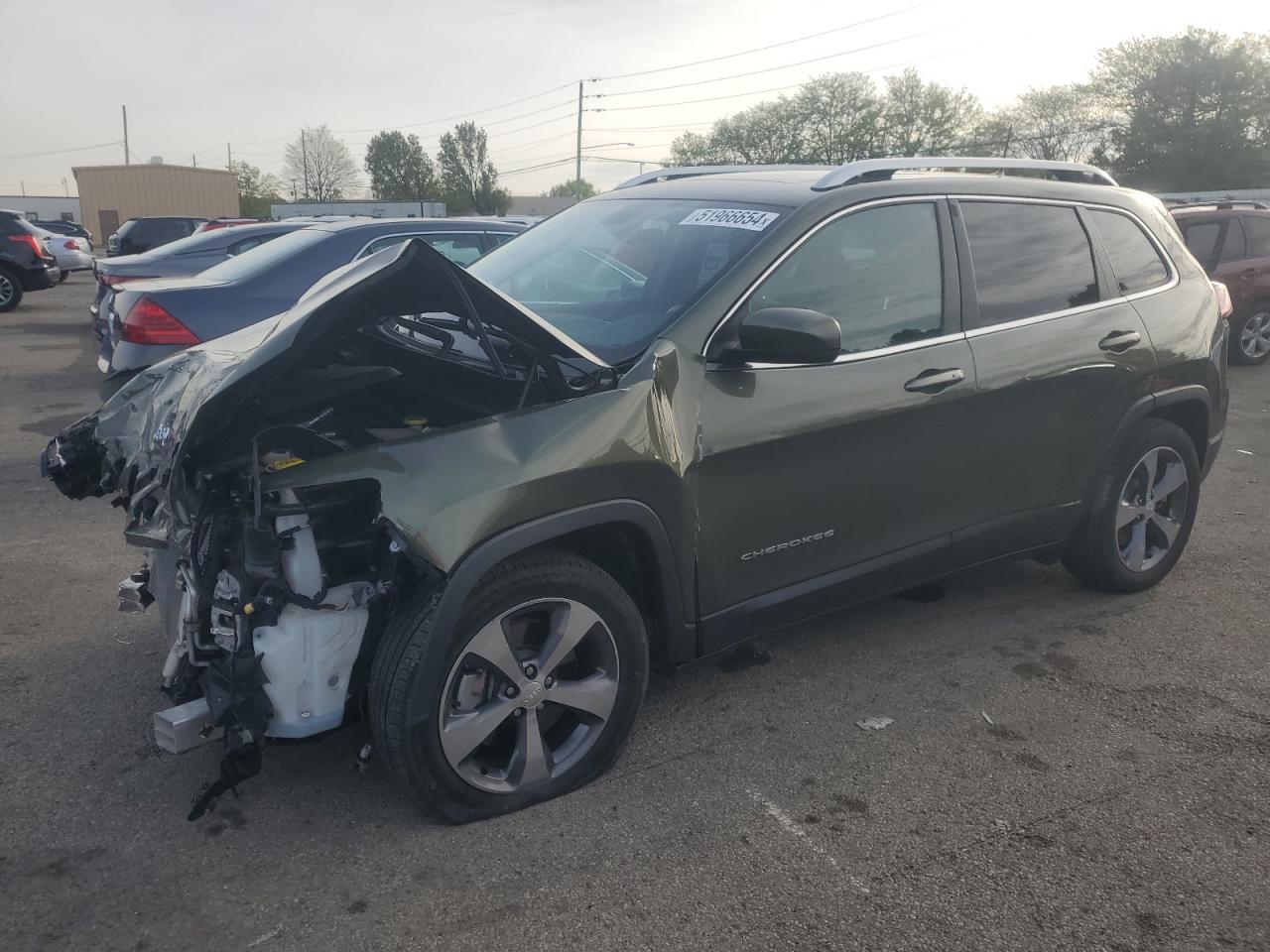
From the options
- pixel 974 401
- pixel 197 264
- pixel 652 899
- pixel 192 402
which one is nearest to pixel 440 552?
pixel 192 402

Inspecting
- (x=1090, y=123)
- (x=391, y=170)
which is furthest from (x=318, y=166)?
(x=1090, y=123)

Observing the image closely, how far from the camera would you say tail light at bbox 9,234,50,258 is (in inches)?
699

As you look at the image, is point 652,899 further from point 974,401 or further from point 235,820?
point 974,401

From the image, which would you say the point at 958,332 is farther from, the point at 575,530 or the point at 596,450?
the point at 575,530

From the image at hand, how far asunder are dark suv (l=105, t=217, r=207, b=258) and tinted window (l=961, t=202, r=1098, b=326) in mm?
22456

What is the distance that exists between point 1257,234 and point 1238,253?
0.42 meters

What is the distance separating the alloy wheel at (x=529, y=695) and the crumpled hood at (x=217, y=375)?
2.56ft

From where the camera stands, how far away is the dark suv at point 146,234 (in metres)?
23.2

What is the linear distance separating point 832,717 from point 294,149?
10107 centimetres

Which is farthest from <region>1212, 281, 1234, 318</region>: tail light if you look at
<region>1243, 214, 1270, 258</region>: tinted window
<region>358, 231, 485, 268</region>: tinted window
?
<region>1243, 214, 1270, 258</region>: tinted window

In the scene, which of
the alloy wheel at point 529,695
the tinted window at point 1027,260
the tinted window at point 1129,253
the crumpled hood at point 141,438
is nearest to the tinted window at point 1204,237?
the tinted window at point 1129,253

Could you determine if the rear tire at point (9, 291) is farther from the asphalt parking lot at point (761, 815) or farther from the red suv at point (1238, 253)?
the red suv at point (1238, 253)

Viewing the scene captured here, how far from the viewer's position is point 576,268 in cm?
387

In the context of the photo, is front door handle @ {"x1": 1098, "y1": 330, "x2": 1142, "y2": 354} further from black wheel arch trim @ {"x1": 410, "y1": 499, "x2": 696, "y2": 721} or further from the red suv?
the red suv
